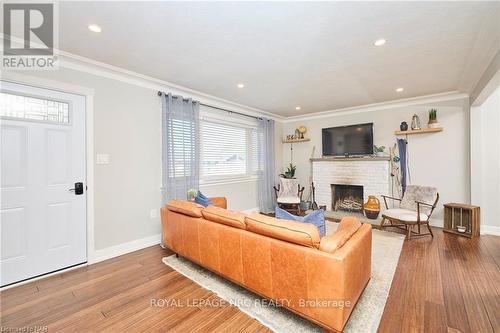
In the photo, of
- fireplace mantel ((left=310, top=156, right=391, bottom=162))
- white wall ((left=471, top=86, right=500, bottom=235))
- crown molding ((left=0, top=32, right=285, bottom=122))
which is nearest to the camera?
crown molding ((left=0, top=32, right=285, bottom=122))

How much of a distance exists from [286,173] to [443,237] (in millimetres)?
3332

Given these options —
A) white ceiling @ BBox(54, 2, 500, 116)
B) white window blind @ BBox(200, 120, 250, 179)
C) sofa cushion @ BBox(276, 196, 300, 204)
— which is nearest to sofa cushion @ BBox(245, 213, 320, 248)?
white ceiling @ BBox(54, 2, 500, 116)

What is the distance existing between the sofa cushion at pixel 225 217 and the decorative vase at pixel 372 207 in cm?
351

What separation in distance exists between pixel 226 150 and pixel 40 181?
9.74 ft

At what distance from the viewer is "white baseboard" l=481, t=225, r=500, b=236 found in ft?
11.8

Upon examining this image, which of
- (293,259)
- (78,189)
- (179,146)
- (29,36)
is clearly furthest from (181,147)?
(293,259)

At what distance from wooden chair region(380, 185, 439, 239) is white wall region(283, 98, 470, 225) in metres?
0.59

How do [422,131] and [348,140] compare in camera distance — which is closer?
[422,131]

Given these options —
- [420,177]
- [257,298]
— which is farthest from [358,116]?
[257,298]

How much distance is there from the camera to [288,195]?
17.6 feet

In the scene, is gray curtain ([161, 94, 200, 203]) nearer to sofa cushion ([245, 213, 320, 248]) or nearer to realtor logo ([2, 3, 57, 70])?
realtor logo ([2, 3, 57, 70])

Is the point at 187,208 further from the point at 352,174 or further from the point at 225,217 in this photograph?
the point at 352,174

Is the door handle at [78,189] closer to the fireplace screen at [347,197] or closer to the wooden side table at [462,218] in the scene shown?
the fireplace screen at [347,197]

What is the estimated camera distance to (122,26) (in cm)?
204
